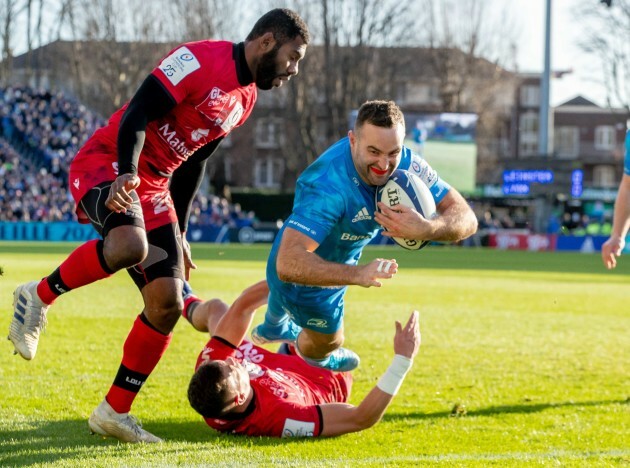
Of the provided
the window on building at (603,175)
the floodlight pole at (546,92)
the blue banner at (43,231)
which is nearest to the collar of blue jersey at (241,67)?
the blue banner at (43,231)

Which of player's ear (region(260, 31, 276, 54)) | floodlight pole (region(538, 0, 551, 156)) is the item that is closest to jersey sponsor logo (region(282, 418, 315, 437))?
player's ear (region(260, 31, 276, 54))

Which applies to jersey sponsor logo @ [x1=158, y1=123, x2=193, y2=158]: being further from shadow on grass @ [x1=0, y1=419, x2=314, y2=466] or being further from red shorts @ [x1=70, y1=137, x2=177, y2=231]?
shadow on grass @ [x1=0, y1=419, x2=314, y2=466]

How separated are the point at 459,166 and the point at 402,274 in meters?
21.3

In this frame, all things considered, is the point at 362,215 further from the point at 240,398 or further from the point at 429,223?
the point at 240,398

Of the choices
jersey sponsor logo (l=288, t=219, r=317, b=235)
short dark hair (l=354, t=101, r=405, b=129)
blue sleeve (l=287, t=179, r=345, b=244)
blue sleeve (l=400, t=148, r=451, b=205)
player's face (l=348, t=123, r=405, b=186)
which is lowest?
jersey sponsor logo (l=288, t=219, r=317, b=235)

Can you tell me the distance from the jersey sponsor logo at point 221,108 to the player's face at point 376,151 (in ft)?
3.44

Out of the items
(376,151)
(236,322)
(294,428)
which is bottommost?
(294,428)

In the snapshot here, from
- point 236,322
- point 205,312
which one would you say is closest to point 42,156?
point 205,312

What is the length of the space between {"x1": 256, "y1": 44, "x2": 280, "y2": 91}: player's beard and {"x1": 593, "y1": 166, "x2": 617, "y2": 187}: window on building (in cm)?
8456

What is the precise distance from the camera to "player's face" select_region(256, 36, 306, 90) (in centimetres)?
631

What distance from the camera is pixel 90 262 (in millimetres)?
6086

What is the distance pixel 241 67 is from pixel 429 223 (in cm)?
176

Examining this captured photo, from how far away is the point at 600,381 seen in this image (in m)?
8.89

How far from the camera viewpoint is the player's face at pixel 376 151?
18.2 feet
